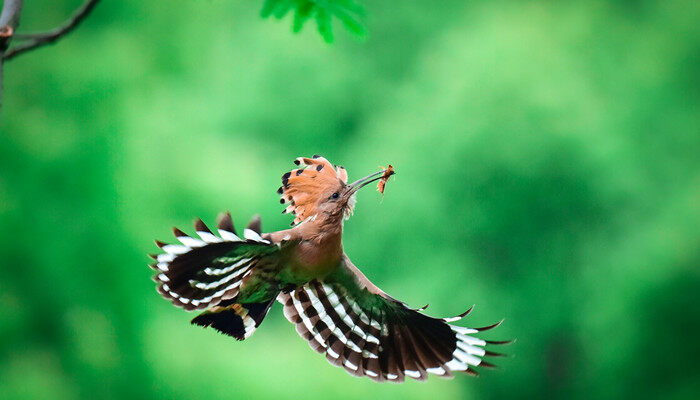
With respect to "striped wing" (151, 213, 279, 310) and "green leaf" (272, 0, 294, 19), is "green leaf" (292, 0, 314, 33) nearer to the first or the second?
"green leaf" (272, 0, 294, 19)

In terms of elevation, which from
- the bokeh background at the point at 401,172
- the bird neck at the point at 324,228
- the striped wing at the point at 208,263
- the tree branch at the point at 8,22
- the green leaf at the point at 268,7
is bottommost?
the striped wing at the point at 208,263

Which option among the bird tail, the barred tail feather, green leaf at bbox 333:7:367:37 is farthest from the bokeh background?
green leaf at bbox 333:7:367:37

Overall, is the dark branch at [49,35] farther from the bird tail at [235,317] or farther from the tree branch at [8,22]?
the bird tail at [235,317]

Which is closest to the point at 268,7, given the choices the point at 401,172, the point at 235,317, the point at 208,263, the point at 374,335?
the point at 208,263

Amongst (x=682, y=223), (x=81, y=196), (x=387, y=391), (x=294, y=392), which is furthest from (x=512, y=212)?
(x=81, y=196)

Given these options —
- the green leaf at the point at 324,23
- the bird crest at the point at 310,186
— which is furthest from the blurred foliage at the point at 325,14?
the bird crest at the point at 310,186

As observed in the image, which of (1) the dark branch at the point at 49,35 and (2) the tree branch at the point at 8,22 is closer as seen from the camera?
(2) the tree branch at the point at 8,22
